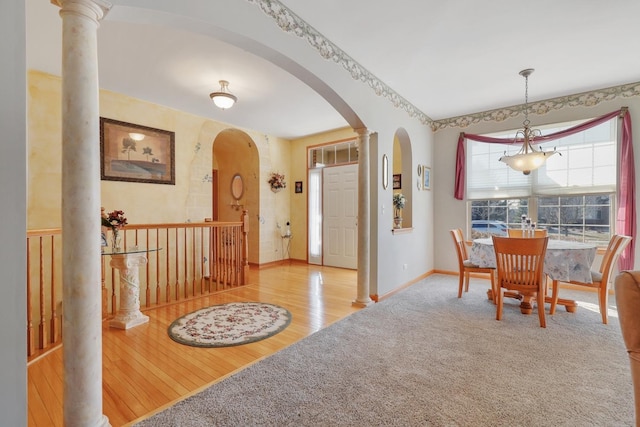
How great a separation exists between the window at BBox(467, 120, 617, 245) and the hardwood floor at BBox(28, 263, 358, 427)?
3.11 meters

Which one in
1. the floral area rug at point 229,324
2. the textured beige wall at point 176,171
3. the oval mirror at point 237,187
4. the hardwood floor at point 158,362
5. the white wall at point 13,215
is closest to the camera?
the white wall at point 13,215

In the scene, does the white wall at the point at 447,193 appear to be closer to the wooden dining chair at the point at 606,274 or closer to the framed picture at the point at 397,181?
the framed picture at the point at 397,181

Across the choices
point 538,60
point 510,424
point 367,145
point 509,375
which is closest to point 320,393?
point 510,424

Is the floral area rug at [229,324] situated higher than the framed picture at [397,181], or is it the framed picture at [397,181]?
the framed picture at [397,181]

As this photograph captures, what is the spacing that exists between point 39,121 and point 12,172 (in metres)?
3.30

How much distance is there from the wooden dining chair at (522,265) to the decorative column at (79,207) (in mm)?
3309

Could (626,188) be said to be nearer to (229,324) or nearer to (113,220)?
(229,324)

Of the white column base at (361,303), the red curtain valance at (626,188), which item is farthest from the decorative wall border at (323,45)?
the red curtain valance at (626,188)

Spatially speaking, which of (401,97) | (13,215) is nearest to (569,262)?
(401,97)

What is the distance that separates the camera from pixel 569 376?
205cm

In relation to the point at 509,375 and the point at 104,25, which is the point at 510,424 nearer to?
the point at 509,375

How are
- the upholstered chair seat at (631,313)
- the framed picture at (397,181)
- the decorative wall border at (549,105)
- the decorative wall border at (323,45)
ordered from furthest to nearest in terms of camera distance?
the framed picture at (397,181)
the decorative wall border at (549,105)
the decorative wall border at (323,45)
the upholstered chair seat at (631,313)

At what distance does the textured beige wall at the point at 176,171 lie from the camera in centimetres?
351

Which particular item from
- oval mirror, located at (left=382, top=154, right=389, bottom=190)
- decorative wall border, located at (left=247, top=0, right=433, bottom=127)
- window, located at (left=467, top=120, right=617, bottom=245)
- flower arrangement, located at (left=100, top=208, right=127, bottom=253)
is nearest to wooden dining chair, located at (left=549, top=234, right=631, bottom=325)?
window, located at (left=467, top=120, right=617, bottom=245)
